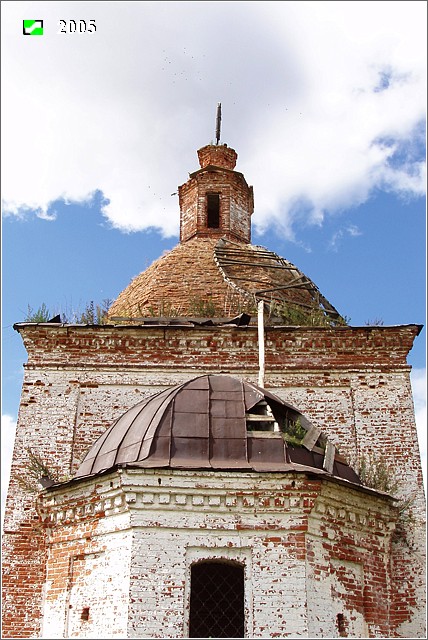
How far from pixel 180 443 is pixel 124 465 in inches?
24.7

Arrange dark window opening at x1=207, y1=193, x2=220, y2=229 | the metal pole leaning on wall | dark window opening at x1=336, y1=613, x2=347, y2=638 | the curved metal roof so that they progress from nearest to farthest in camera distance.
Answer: dark window opening at x1=336, y1=613, x2=347, y2=638 < the curved metal roof < the metal pole leaning on wall < dark window opening at x1=207, y1=193, x2=220, y2=229

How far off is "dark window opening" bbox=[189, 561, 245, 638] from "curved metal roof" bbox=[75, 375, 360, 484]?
1029mm

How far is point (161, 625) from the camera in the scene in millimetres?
6820

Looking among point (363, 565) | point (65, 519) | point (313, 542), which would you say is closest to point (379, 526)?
point (363, 565)

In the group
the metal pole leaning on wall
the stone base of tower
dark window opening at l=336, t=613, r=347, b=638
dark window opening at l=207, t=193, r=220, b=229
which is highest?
dark window opening at l=207, t=193, r=220, b=229

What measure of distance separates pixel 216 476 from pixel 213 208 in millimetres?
9128

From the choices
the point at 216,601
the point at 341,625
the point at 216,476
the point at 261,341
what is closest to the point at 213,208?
the point at 261,341

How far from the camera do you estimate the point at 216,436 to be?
767 cm

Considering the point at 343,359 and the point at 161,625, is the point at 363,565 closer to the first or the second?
the point at 161,625

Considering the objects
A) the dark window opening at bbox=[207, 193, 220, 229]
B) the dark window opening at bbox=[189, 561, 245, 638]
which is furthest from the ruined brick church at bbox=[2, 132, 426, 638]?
the dark window opening at bbox=[207, 193, 220, 229]

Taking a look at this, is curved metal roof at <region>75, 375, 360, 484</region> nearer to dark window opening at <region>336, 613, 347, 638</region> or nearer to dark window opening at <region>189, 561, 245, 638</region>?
dark window opening at <region>189, 561, 245, 638</region>

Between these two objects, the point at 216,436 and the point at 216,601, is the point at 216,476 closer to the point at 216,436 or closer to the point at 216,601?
the point at 216,436

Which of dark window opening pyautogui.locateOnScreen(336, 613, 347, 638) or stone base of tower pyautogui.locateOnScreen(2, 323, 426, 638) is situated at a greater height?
stone base of tower pyautogui.locateOnScreen(2, 323, 426, 638)

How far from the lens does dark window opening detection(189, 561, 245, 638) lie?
281 inches
